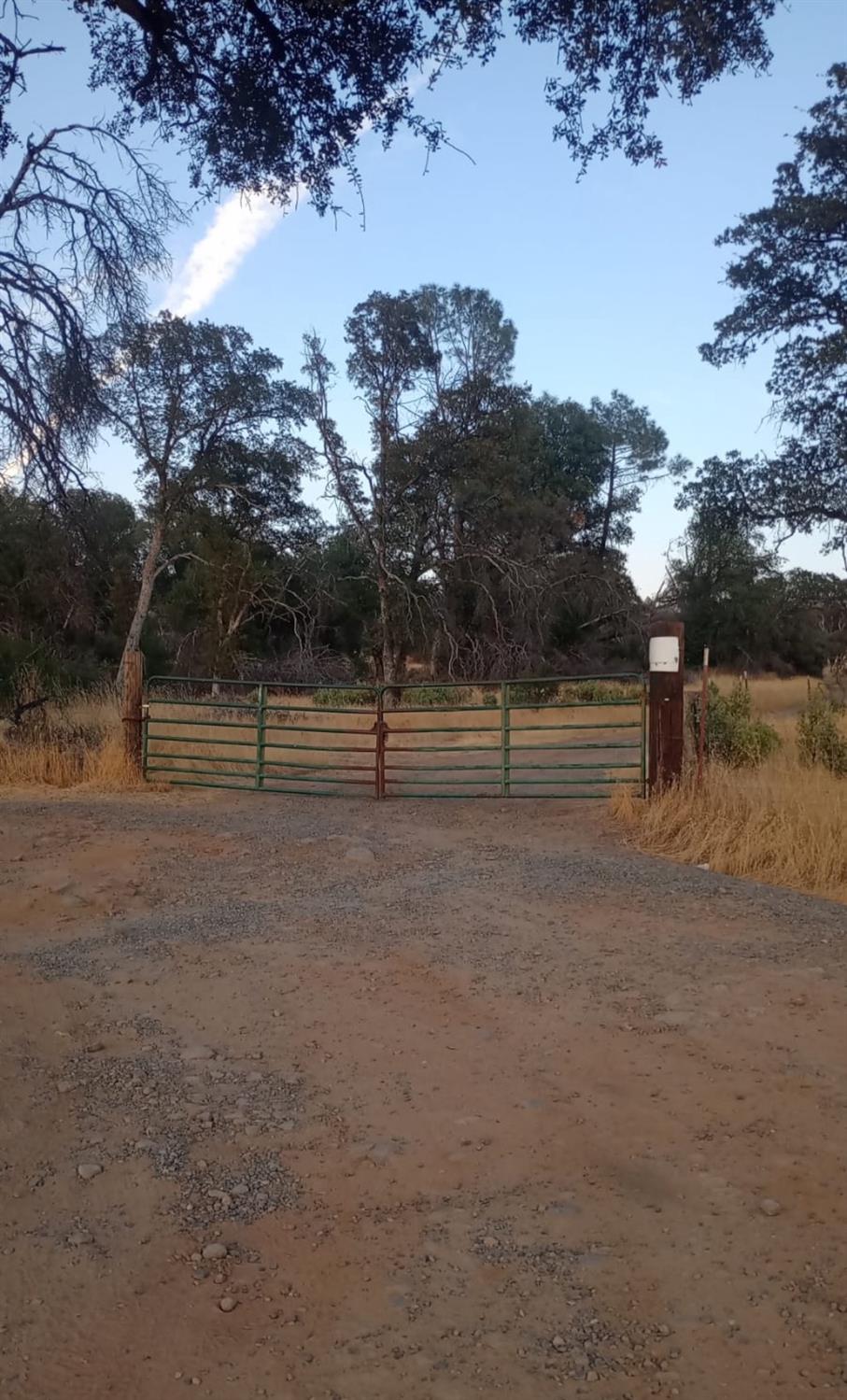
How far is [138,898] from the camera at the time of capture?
25.9 ft

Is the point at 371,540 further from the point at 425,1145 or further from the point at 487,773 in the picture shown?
the point at 425,1145

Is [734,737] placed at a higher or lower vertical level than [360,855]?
higher

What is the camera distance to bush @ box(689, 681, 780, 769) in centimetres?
1312

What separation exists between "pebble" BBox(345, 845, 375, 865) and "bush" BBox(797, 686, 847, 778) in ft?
20.3

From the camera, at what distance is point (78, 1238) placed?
133 inches

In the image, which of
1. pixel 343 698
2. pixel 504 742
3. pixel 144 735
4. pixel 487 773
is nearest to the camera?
pixel 504 742

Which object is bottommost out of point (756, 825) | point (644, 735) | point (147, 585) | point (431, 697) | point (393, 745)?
point (393, 745)

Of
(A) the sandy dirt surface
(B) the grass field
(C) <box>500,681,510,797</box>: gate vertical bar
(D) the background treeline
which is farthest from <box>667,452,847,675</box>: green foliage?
(A) the sandy dirt surface

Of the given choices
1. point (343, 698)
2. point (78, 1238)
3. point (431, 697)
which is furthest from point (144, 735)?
point (431, 697)

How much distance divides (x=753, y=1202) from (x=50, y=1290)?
222 centimetres

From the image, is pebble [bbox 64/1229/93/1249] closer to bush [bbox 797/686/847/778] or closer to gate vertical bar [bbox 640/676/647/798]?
gate vertical bar [bbox 640/676/647/798]

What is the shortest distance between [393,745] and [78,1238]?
652 inches

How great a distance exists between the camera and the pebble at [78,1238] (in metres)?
3.36

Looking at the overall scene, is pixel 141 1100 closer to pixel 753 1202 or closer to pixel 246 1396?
pixel 246 1396
